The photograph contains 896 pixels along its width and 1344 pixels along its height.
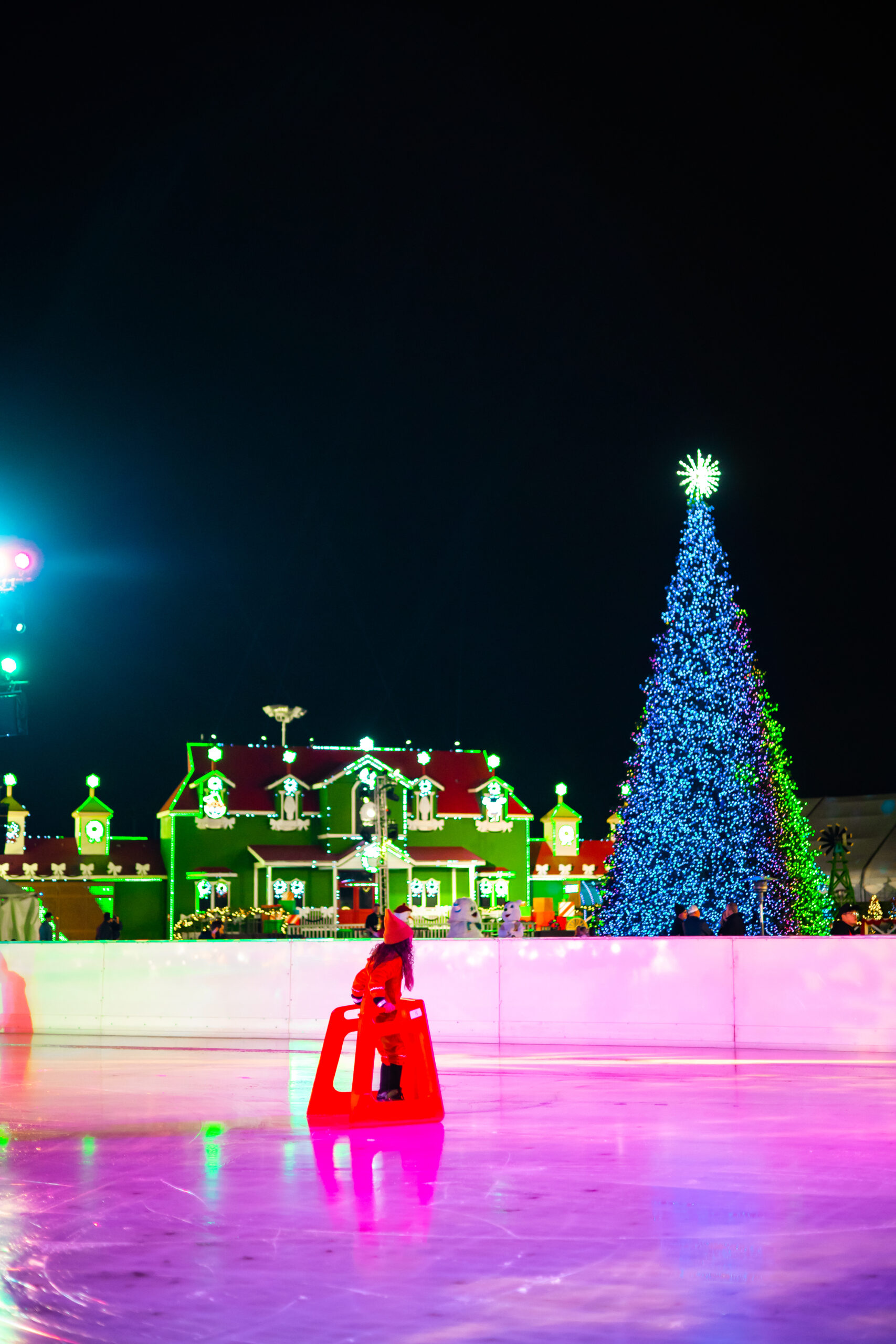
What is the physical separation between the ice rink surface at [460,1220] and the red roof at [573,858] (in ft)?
178

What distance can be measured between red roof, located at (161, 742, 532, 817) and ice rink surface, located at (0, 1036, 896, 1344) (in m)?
45.0

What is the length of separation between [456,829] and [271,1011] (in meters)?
40.7

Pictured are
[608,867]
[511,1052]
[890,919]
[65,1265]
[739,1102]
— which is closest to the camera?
[65,1265]

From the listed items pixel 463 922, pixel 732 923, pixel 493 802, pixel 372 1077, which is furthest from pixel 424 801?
pixel 372 1077

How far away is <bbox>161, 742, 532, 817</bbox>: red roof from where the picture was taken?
56094 mm

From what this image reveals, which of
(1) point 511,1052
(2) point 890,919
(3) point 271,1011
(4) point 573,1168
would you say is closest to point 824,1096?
(4) point 573,1168

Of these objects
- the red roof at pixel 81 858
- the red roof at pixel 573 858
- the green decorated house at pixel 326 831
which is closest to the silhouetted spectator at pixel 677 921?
the green decorated house at pixel 326 831

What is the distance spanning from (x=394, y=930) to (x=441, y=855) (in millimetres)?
48426

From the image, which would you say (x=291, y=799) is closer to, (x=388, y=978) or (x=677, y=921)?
(x=677, y=921)

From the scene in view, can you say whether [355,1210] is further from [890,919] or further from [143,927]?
[143,927]

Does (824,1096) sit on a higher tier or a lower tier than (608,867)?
lower

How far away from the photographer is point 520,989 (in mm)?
17234

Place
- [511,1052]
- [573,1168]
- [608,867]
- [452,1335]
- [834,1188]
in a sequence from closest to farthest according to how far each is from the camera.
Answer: [452,1335] < [834,1188] < [573,1168] < [511,1052] < [608,867]

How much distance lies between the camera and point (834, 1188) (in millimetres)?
6699
